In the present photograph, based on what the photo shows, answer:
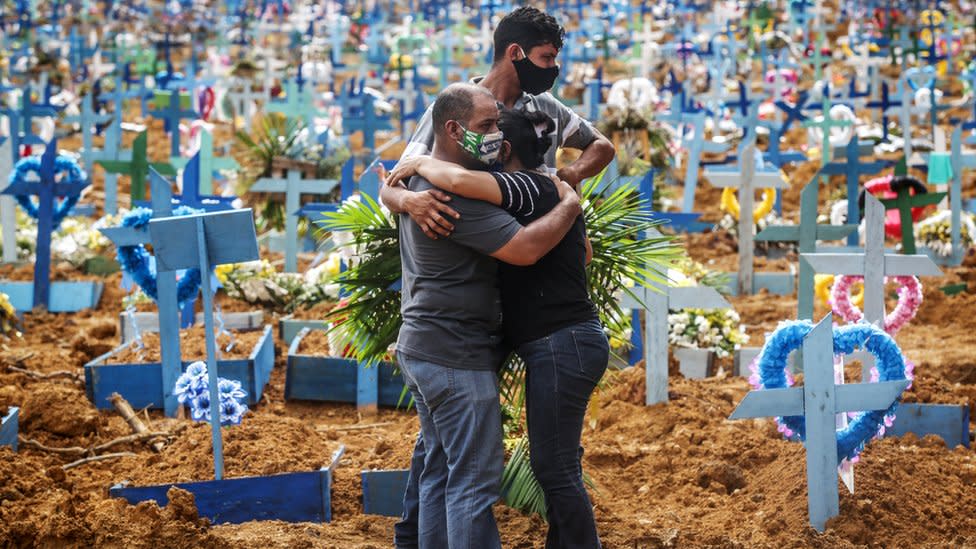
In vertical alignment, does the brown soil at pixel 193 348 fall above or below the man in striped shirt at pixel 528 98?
below

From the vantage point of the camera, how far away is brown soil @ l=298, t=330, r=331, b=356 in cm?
801

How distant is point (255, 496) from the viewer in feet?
17.7

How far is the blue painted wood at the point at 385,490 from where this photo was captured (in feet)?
18.1

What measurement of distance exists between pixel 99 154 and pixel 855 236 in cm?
756

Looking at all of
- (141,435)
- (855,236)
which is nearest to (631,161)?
(855,236)

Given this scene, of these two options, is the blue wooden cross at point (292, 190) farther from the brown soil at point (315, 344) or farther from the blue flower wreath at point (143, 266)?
the blue flower wreath at point (143, 266)

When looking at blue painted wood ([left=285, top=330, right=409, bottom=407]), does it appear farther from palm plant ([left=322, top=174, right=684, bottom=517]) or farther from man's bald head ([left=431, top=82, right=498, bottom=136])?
man's bald head ([left=431, top=82, right=498, bottom=136])

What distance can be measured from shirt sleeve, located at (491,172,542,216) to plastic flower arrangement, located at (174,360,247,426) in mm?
2421

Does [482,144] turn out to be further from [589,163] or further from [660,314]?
[660,314]

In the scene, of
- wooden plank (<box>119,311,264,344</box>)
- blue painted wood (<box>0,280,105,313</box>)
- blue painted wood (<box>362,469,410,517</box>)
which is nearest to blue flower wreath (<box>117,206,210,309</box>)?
wooden plank (<box>119,311,264,344</box>)

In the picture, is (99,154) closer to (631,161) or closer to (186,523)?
(631,161)

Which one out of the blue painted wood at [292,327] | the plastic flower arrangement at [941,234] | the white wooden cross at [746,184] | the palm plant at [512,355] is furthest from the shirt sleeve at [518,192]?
the plastic flower arrangement at [941,234]

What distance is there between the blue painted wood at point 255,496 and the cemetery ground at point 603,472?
121mm

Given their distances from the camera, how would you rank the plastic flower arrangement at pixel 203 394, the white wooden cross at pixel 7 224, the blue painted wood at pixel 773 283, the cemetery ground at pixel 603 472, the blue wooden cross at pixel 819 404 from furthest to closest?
1. the white wooden cross at pixel 7 224
2. the blue painted wood at pixel 773 283
3. the plastic flower arrangement at pixel 203 394
4. the blue wooden cross at pixel 819 404
5. the cemetery ground at pixel 603 472
